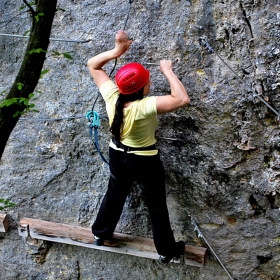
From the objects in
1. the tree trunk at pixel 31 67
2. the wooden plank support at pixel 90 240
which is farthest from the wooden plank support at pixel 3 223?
the tree trunk at pixel 31 67

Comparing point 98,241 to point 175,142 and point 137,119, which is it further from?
point 137,119

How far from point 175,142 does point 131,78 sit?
2.63ft

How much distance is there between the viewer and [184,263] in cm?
340

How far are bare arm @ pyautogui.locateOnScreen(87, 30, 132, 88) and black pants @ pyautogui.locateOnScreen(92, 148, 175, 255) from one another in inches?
21.8

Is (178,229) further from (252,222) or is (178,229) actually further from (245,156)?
(245,156)

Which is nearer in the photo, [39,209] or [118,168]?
[118,168]

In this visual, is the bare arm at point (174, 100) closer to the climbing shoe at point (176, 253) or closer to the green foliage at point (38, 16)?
the green foliage at point (38, 16)

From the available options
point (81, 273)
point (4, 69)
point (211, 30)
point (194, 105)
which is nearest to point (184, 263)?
point (81, 273)

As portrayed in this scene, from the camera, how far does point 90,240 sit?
3523mm

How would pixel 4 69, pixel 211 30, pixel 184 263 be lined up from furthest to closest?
pixel 4 69 → pixel 184 263 → pixel 211 30

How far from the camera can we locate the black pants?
2859mm

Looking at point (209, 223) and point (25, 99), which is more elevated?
point (25, 99)

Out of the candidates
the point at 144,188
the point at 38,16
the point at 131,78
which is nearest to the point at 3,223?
the point at 144,188

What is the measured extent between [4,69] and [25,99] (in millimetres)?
1779
